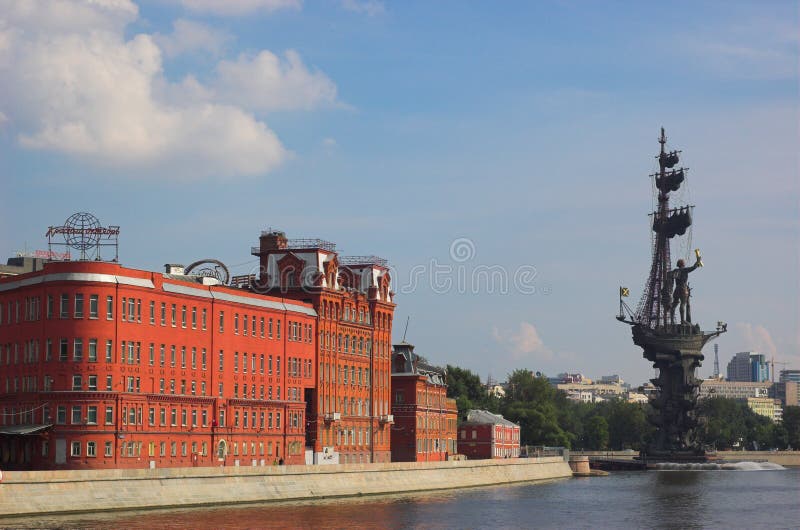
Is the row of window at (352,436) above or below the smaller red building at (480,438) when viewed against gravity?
above

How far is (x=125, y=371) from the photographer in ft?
361

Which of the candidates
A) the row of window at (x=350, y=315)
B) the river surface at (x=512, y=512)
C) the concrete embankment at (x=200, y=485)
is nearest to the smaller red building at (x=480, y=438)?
the river surface at (x=512, y=512)

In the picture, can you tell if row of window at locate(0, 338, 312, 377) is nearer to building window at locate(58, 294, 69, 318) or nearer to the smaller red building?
building window at locate(58, 294, 69, 318)

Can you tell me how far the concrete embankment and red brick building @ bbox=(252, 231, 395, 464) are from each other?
35.9 feet

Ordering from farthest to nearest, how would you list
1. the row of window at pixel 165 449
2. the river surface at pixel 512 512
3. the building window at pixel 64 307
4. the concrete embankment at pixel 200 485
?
the building window at pixel 64 307
the row of window at pixel 165 449
the river surface at pixel 512 512
the concrete embankment at pixel 200 485

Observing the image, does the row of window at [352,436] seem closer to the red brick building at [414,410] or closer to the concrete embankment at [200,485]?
the red brick building at [414,410]

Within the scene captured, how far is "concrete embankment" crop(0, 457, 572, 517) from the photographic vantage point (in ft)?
295

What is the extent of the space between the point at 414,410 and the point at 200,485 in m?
60.6

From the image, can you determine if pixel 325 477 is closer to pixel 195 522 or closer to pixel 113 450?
pixel 113 450

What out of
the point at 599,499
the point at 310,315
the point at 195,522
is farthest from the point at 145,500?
the point at 599,499

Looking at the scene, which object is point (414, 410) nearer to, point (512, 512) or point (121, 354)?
point (512, 512)

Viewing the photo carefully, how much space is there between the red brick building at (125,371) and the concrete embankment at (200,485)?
8810 millimetres

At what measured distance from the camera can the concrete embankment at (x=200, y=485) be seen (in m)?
89.9

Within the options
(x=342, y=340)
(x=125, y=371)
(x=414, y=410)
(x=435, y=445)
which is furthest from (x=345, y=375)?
(x=125, y=371)
